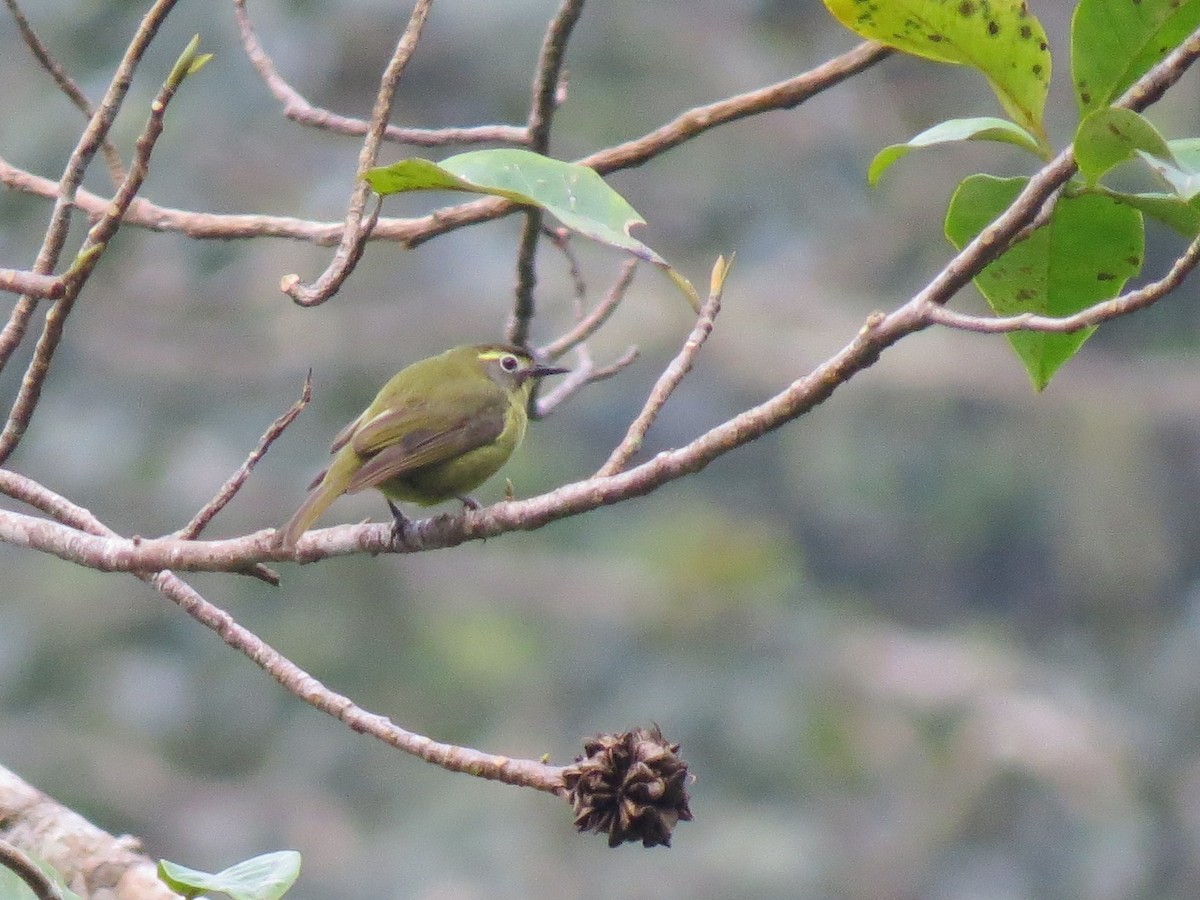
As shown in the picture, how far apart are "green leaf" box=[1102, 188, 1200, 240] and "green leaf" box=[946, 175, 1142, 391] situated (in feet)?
0.28

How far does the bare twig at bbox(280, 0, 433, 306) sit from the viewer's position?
88.0 inches

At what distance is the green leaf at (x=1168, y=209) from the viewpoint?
1.97 m

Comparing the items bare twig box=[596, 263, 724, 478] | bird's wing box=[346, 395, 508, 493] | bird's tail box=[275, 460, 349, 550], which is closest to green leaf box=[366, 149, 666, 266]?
bare twig box=[596, 263, 724, 478]

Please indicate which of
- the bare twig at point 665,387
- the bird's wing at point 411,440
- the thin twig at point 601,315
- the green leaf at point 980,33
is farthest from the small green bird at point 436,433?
the green leaf at point 980,33

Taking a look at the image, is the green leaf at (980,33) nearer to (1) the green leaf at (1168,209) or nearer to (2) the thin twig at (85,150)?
(1) the green leaf at (1168,209)

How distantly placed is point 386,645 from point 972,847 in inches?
135

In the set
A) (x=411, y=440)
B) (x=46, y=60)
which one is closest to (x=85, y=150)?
(x=46, y=60)

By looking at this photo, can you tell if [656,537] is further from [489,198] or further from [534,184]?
[534,184]

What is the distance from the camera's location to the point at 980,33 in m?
2.02

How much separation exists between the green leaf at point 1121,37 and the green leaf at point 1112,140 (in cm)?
13

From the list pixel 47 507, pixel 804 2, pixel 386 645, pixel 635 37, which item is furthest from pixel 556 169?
pixel 804 2

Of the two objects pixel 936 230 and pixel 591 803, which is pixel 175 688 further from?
pixel 591 803

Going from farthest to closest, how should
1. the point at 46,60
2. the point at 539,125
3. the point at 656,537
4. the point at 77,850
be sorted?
the point at 656,537, the point at 539,125, the point at 46,60, the point at 77,850

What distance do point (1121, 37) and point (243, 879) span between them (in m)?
1.33
